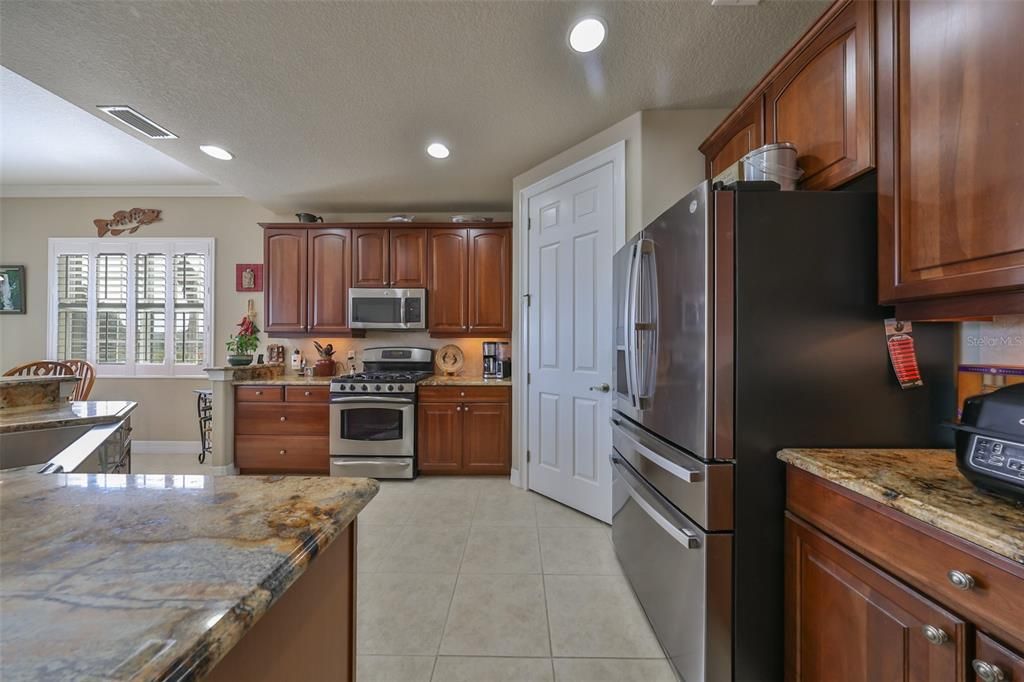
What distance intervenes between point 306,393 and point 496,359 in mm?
1801

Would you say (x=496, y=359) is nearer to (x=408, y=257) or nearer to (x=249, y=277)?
(x=408, y=257)

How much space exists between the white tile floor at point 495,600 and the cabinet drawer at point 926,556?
909 millimetres

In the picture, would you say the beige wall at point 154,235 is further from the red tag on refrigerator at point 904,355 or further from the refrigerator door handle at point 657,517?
the red tag on refrigerator at point 904,355

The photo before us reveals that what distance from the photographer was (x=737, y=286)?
123 cm

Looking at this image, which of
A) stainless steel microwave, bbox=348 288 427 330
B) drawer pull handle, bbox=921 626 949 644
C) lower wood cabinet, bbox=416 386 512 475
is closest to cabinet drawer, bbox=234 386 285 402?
stainless steel microwave, bbox=348 288 427 330

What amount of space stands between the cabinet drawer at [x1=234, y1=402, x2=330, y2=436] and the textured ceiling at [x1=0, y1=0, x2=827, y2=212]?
211 centimetres

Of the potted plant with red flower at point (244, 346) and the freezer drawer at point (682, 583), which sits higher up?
the potted plant with red flower at point (244, 346)

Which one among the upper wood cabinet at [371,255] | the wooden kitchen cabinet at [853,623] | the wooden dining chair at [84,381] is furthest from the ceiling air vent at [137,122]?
the wooden kitchen cabinet at [853,623]

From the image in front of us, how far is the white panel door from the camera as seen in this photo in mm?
2518

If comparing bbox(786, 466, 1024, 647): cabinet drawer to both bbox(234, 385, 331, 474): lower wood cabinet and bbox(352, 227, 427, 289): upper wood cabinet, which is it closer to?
bbox(352, 227, 427, 289): upper wood cabinet

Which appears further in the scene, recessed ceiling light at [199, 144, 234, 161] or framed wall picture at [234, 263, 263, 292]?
framed wall picture at [234, 263, 263, 292]

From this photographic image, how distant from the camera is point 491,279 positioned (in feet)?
12.2

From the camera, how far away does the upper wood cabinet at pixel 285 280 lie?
3801mm

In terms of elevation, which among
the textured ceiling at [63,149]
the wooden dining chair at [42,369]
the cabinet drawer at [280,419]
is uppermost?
the textured ceiling at [63,149]
